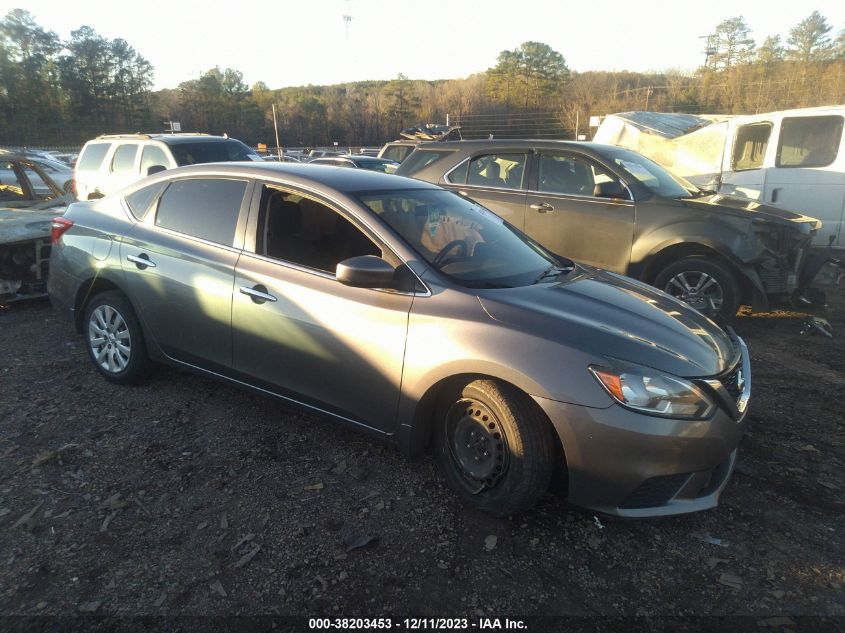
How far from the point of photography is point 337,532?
2.68 metres

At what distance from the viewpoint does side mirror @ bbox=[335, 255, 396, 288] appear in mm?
2812

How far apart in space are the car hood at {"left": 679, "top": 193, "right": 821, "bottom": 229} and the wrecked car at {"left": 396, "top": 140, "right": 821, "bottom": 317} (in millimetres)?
13

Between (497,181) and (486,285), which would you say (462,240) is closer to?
(486,285)

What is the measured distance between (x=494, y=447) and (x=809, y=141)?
814 cm

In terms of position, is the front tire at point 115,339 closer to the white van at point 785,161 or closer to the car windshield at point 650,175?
the car windshield at point 650,175

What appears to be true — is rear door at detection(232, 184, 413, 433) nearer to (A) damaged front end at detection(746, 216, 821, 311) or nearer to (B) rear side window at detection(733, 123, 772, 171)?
(A) damaged front end at detection(746, 216, 821, 311)

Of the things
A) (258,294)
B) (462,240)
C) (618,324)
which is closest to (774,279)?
(618,324)

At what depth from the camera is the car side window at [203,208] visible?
360 cm

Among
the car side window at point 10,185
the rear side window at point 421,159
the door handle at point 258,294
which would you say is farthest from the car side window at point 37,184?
the door handle at point 258,294

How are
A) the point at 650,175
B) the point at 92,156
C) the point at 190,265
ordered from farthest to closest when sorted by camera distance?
the point at 92,156
the point at 650,175
the point at 190,265

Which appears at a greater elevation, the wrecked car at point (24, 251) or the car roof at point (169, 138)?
the car roof at point (169, 138)

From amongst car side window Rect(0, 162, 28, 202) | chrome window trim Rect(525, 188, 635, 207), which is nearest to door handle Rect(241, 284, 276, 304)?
chrome window trim Rect(525, 188, 635, 207)

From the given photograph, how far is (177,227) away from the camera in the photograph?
3.82 metres

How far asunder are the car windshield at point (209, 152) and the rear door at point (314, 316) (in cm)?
627
